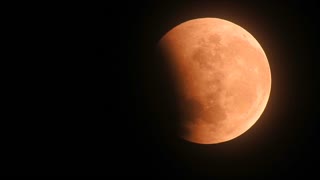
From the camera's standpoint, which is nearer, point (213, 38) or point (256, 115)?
point (213, 38)

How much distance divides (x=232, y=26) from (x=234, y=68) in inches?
41.4

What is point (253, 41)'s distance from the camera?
679 cm

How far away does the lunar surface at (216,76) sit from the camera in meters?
6.04

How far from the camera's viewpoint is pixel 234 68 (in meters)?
6.05

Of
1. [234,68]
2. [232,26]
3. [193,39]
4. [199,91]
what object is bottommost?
[199,91]

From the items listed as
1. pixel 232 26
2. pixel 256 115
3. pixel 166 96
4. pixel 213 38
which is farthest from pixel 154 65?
pixel 256 115

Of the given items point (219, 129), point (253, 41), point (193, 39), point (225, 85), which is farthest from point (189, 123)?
point (253, 41)

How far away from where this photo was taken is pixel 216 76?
6004 millimetres

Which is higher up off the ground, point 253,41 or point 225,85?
point 253,41

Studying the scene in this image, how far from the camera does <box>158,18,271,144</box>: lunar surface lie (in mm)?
6043

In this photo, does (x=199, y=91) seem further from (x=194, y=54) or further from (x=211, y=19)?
(x=211, y=19)

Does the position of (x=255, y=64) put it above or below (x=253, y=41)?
below

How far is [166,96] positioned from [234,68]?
1.12 metres

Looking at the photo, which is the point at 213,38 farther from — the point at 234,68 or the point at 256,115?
the point at 256,115
